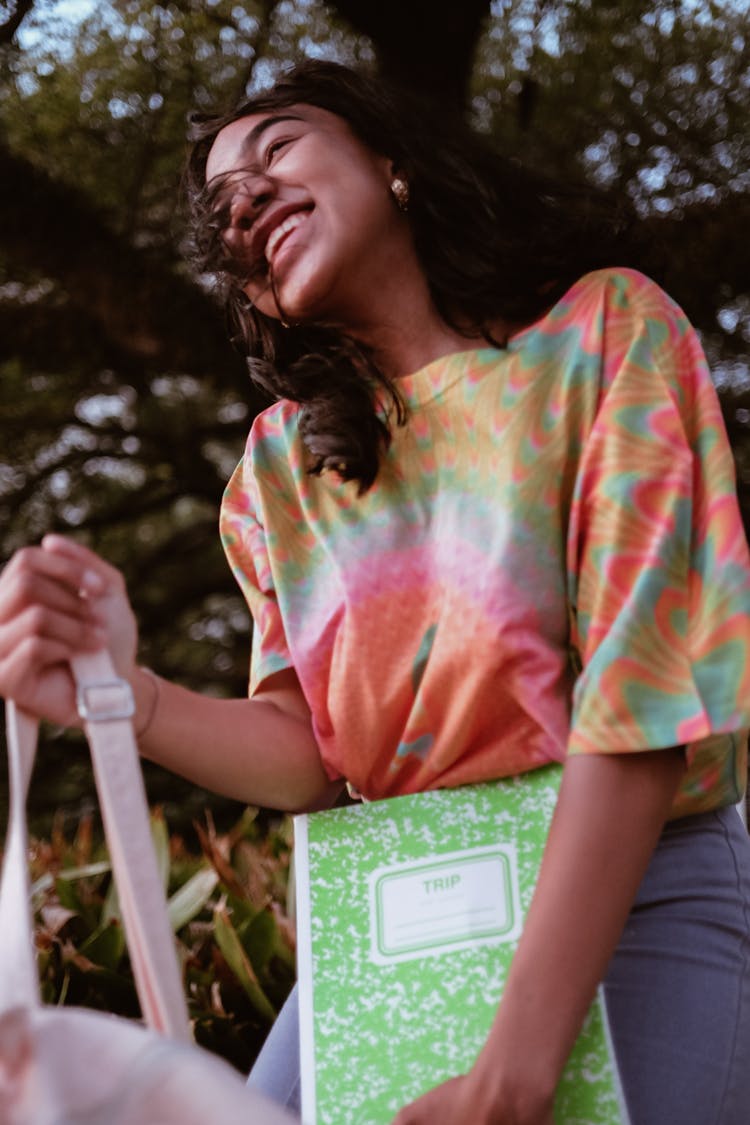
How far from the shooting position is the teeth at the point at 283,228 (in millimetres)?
1717

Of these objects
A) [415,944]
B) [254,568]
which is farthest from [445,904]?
[254,568]

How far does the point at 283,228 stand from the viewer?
5.65 ft

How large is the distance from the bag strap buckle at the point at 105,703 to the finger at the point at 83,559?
0.39 feet

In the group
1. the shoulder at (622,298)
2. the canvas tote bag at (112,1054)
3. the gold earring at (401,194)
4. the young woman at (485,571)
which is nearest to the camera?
the canvas tote bag at (112,1054)

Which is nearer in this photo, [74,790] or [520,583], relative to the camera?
[520,583]

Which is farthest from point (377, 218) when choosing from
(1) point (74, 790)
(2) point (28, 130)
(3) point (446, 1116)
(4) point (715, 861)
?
(1) point (74, 790)

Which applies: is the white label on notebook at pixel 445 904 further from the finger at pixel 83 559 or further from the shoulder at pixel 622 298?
the shoulder at pixel 622 298

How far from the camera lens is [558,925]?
1278 millimetres

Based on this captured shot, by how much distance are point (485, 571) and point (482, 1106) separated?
0.54 m

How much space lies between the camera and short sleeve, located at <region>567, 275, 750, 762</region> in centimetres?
133

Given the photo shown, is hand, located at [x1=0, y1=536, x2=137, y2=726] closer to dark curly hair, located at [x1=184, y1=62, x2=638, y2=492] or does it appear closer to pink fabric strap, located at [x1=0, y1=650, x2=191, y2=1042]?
pink fabric strap, located at [x1=0, y1=650, x2=191, y2=1042]

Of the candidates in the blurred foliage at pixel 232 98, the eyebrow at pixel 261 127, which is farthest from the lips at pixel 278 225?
the blurred foliage at pixel 232 98

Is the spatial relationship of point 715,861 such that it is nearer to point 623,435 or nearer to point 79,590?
point 623,435

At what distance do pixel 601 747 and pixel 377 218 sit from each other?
79 cm
